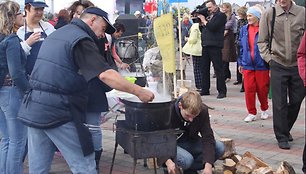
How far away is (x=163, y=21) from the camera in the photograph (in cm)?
567

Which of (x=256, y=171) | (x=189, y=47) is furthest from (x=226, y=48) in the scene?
(x=256, y=171)

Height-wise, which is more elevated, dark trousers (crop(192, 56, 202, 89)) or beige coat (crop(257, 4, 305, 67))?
beige coat (crop(257, 4, 305, 67))

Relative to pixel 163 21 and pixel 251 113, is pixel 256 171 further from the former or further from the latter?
pixel 251 113

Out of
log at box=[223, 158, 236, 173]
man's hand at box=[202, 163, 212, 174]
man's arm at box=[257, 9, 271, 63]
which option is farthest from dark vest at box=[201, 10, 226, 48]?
man's hand at box=[202, 163, 212, 174]

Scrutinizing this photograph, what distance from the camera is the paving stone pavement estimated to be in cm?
550

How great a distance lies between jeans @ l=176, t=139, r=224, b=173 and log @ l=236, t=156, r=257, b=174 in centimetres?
25

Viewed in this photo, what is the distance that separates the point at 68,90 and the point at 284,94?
11.0ft

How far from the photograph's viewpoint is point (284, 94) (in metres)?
5.96

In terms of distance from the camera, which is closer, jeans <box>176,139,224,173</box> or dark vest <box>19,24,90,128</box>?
dark vest <box>19,24,90,128</box>

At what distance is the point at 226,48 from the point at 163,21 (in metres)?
5.75

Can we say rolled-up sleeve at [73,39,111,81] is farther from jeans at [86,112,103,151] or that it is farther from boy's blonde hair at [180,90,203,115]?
jeans at [86,112,103,151]

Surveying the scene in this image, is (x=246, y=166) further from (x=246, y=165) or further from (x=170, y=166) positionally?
(x=170, y=166)

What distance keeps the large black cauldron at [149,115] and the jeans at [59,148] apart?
66 cm

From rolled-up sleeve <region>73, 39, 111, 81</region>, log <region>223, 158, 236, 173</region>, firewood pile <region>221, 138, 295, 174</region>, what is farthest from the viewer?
log <region>223, 158, 236, 173</region>
